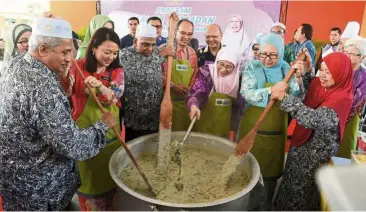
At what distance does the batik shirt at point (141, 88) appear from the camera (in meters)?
2.28

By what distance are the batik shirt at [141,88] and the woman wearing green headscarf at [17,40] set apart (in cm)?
82

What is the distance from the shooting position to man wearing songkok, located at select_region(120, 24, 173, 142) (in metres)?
2.28

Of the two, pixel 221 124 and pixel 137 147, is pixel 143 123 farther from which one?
pixel 221 124

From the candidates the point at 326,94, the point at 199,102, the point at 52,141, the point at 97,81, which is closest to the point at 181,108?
the point at 199,102

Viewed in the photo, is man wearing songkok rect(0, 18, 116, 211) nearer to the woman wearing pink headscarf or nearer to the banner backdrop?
the woman wearing pink headscarf

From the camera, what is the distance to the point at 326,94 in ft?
6.53

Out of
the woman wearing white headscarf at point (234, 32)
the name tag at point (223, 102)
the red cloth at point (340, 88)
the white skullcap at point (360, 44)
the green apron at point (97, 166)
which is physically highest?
the woman wearing white headscarf at point (234, 32)

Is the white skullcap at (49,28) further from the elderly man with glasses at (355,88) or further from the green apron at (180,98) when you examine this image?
the elderly man with glasses at (355,88)

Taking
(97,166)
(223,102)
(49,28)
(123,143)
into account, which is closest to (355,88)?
(223,102)

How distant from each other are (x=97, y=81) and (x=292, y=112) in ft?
4.32

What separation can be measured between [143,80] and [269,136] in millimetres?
1098

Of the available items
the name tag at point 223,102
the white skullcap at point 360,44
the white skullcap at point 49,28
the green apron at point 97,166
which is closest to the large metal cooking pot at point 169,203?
the green apron at point 97,166

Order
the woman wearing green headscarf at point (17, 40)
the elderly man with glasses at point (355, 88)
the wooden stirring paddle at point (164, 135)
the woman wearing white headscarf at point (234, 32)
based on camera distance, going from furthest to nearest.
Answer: the woman wearing white headscarf at point (234, 32) → the elderly man with glasses at point (355, 88) → the woman wearing green headscarf at point (17, 40) → the wooden stirring paddle at point (164, 135)

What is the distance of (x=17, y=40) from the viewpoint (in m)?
2.37
